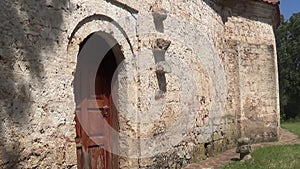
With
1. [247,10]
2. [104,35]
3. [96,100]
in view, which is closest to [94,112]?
[96,100]

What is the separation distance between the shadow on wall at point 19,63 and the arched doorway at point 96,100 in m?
1.06

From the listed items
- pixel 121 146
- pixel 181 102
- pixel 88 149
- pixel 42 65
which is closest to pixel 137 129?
pixel 121 146

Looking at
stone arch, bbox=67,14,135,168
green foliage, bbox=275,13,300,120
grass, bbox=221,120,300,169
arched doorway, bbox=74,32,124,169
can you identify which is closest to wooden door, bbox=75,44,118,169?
arched doorway, bbox=74,32,124,169

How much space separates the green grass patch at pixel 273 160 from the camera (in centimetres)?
645

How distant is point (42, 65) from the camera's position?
4.01 metres

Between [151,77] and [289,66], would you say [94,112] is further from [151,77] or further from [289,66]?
[289,66]

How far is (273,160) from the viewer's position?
22.7ft

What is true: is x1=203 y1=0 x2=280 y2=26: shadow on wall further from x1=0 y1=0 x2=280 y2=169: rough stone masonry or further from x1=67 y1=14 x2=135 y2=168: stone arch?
x1=67 y1=14 x2=135 y2=168: stone arch

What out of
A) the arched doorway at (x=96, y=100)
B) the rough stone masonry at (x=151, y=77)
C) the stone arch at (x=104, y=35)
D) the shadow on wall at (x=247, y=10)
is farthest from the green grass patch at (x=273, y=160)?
the shadow on wall at (x=247, y=10)

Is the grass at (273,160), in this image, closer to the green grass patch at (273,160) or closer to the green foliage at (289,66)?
the green grass patch at (273,160)

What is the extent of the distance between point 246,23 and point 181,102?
4.60m

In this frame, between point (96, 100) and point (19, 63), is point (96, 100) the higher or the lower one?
the lower one

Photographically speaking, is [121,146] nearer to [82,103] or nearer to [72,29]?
[82,103]

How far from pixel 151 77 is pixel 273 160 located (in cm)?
283
